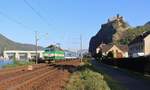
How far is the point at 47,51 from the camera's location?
10988cm

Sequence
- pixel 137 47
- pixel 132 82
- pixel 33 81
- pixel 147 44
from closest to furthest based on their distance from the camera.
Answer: pixel 132 82
pixel 33 81
pixel 147 44
pixel 137 47

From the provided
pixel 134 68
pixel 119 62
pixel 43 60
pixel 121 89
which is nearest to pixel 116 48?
pixel 43 60

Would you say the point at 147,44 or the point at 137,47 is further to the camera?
the point at 137,47

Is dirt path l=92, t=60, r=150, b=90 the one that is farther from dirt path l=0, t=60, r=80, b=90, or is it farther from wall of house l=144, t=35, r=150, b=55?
wall of house l=144, t=35, r=150, b=55

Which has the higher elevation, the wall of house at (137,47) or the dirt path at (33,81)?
the wall of house at (137,47)

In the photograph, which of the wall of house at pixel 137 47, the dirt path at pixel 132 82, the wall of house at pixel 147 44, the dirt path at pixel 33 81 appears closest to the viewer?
the dirt path at pixel 33 81

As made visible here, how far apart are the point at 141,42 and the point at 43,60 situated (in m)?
25.3

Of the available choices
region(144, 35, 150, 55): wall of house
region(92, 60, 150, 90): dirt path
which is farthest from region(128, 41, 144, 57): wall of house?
region(92, 60, 150, 90): dirt path

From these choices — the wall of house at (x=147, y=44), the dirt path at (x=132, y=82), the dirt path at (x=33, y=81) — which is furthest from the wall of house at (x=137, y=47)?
the dirt path at (x=132, y=82)

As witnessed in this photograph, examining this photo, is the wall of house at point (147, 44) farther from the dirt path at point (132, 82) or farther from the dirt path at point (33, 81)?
the dirt path at point (132, 82)

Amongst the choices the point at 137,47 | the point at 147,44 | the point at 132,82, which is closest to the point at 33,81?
the point at 132,82

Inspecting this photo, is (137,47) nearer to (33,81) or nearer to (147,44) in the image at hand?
(147,44)

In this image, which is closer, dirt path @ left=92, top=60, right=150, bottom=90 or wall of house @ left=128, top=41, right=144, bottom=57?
dirt path @ left=92, top=60, right=150, bottom=90

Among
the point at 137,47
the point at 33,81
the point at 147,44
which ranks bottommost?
the point at 33,81
